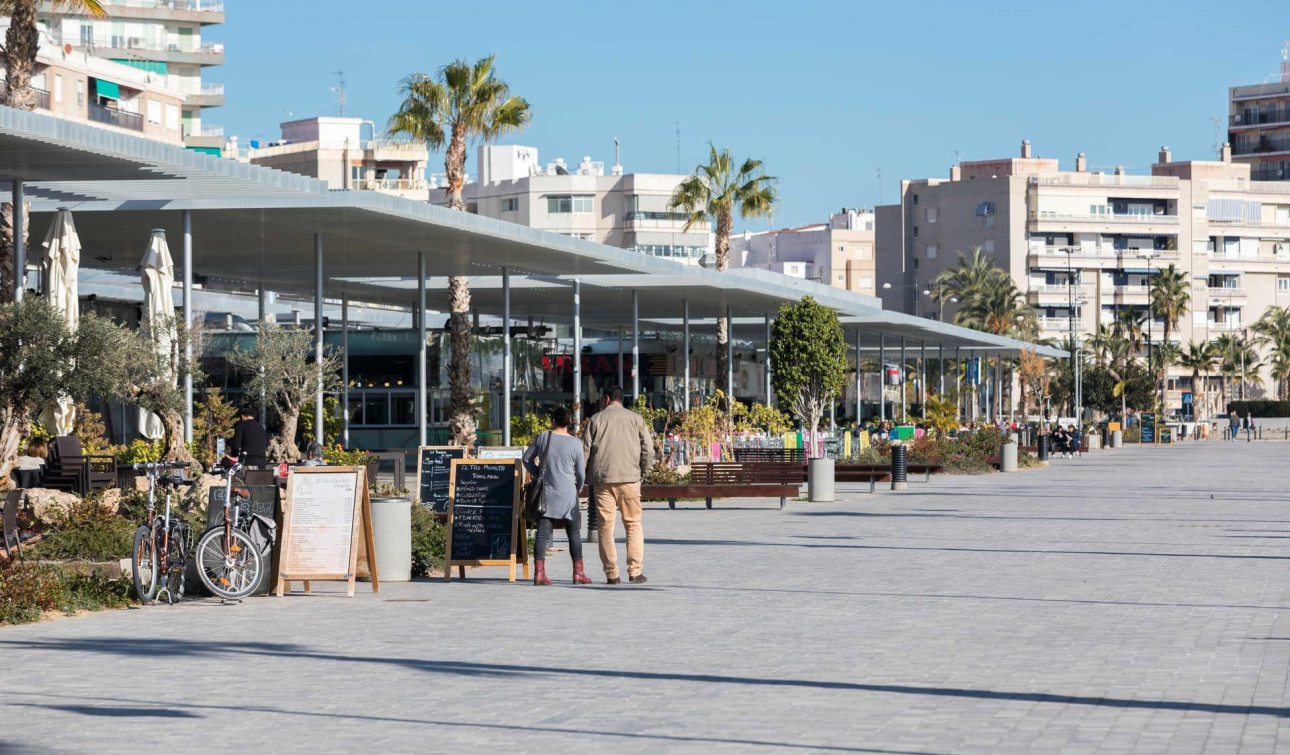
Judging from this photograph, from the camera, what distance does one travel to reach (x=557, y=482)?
14.9 meters

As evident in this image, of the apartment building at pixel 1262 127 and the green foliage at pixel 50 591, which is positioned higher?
the apartment building at pixel 1262 127

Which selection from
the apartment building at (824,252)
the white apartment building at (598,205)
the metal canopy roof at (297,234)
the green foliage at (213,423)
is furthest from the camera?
the apartment building at (824,252)

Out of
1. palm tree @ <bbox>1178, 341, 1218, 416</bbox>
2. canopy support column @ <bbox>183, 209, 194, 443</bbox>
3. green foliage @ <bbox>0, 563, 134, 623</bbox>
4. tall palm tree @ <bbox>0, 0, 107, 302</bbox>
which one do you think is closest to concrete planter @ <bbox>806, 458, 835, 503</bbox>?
canopy support column @ <bbox>183, 209, 194, 443</bbox>

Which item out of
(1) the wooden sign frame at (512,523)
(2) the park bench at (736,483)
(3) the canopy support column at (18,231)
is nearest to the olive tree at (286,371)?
(2) the park bench at (736,483)

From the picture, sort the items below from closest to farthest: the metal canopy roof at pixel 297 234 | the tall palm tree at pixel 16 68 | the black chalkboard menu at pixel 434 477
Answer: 1. the black chalkboard menu at pixel 434 477
2. the metal canopy roof at pixel 297 234
3. the tall palm tree at pixel 16 68

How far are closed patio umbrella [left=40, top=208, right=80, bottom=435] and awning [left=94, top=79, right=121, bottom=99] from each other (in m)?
62.2

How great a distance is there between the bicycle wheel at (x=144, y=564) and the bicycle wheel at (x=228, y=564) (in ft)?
1.28

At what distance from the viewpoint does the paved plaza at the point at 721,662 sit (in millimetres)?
7938

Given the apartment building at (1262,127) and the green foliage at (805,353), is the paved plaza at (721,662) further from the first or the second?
the apartment building at (1262,127)

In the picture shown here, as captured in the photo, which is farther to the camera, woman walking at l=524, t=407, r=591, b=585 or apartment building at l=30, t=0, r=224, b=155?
apartment building at l=30, t=0, r=224, b=155

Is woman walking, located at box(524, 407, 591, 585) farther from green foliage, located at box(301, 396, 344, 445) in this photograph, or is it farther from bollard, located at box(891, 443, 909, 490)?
green foliage, located at box(301, 396, 344, 445)

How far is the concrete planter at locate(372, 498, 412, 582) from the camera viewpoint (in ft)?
49.6

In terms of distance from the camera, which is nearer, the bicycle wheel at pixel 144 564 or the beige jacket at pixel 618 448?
the bicycle wheel at pixel 144 564

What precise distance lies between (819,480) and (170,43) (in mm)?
87991
